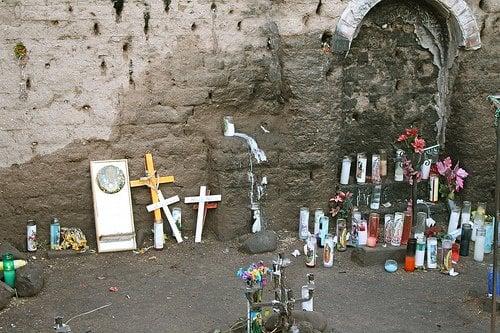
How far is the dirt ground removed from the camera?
22.1 feet

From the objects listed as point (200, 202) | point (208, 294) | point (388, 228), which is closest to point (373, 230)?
point (388, 228)

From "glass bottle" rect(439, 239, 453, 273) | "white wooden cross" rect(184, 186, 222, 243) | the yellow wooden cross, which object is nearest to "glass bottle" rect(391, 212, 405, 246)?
"glass bottle" rect(439, 239, 453, 273)

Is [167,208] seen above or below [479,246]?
above

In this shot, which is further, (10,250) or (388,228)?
(388,228)

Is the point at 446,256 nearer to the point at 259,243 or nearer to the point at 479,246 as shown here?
the point at 479,246

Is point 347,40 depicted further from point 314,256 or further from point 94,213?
point 94,213

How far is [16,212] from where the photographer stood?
8305 mm

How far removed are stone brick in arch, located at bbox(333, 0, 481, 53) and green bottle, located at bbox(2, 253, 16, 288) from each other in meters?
4.05

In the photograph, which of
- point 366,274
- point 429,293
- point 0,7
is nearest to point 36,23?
point 0,7

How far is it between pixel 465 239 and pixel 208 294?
9.51 ft

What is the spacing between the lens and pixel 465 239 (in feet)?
27.6

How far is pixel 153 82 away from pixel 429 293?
3526 millimetres

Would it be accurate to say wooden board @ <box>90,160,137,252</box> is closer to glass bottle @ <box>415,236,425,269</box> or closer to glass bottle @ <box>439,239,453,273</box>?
glass bottle @ <box>415,236,425,269</box>

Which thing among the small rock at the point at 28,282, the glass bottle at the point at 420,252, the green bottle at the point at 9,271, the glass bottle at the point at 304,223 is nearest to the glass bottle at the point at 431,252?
the glass bottle at the point at 420,252
